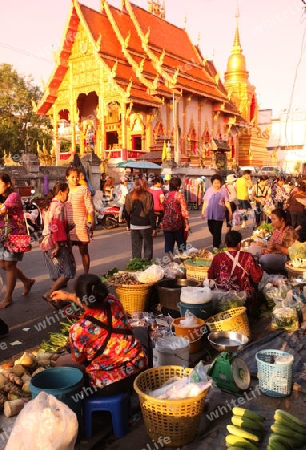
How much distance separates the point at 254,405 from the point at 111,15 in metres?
25.9

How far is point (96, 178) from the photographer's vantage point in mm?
16469

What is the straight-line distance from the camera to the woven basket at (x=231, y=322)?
4395 millimetres

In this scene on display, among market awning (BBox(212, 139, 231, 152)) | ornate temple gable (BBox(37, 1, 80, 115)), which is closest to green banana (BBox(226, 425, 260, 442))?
market awning (BBox(212, 139, 231, 152))

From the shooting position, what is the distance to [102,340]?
3.05 metres

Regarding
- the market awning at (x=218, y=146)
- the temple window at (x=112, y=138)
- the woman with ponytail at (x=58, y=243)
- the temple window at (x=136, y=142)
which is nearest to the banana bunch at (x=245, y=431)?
the woman with ponytail at (x=58, y=243)

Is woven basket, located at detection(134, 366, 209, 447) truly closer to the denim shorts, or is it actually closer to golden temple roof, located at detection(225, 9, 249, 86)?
the denim shorts

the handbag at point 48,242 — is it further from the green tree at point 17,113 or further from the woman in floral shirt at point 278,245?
the green tree at point 17,113

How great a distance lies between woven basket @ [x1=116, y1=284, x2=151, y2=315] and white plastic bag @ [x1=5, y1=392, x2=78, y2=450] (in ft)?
8.81

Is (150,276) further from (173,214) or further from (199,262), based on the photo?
(173,214)

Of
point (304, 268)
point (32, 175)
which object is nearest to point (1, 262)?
point (304, 268)

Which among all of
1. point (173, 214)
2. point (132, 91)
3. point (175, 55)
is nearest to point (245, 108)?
point (175, 55)

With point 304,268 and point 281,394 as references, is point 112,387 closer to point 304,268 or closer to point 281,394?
point 281,394

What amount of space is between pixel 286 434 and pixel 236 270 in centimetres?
252

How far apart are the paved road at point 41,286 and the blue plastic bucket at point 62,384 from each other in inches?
58.2
